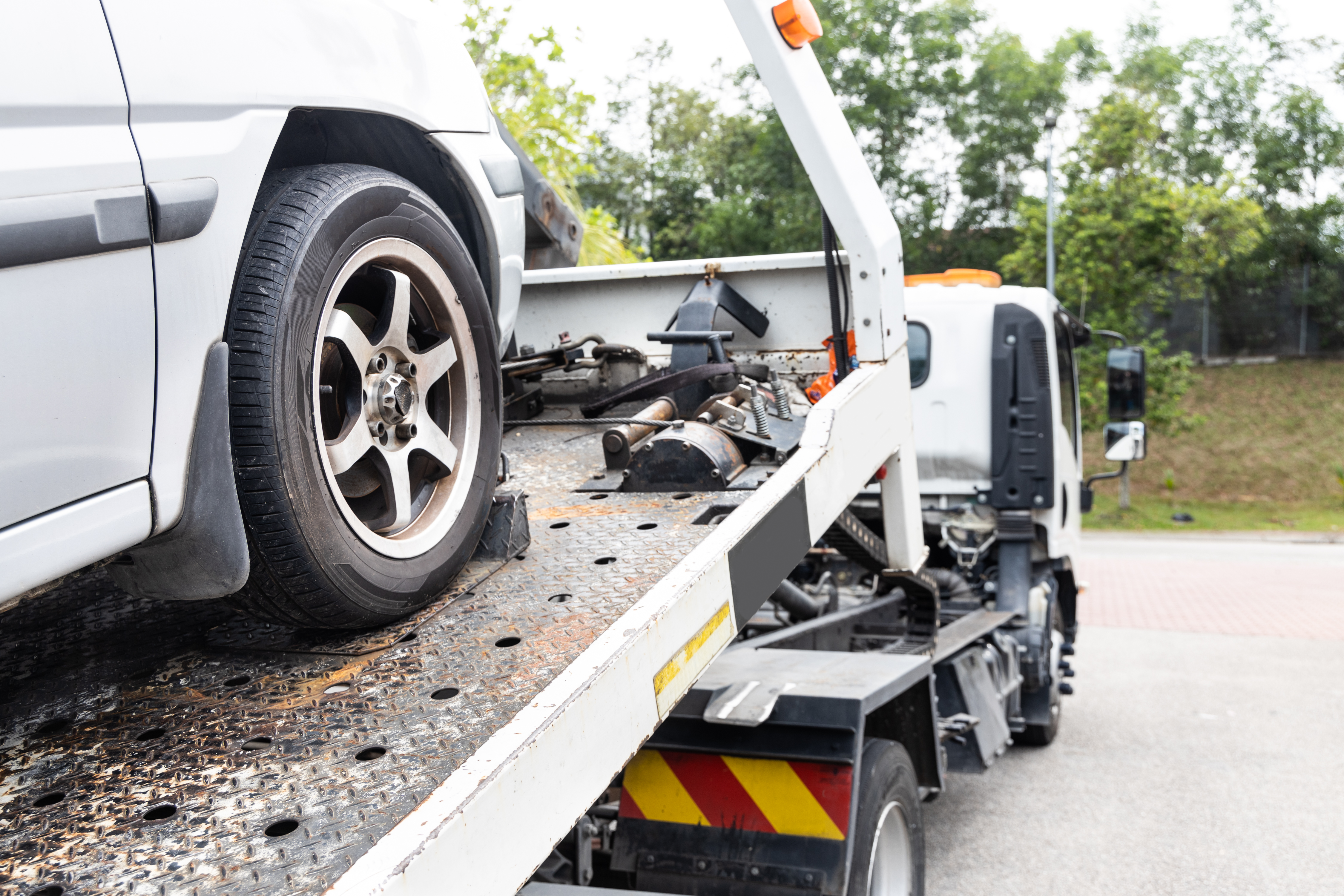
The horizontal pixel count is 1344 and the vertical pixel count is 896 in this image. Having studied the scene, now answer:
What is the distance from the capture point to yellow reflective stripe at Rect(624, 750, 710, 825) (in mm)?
3045

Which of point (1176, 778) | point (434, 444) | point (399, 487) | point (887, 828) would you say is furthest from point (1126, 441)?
point (399, 487)

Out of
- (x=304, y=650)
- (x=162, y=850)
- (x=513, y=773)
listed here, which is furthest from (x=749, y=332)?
(x=162, y=850)

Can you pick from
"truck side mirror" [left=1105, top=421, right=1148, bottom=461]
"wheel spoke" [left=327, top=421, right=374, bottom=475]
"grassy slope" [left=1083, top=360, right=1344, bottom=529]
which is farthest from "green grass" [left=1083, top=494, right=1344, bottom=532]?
"wheel spoke" [left=327, top=421, right=374, bottom=475]

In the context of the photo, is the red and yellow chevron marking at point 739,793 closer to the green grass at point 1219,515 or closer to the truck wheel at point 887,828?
the truck wheel at point 887,828

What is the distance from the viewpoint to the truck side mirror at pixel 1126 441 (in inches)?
255

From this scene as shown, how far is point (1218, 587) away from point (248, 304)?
11.9m

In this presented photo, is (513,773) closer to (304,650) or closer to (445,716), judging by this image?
(445,716)

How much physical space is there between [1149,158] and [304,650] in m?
22.3

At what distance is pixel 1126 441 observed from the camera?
6.52 meters

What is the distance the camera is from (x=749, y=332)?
3723 mm

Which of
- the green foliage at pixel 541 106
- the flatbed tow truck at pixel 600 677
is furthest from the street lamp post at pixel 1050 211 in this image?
the flatbed tow truck at pixel 600 677

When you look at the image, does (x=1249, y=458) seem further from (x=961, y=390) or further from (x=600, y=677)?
(x=600, y=677)

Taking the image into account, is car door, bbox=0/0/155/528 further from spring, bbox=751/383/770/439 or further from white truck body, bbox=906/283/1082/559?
white truck body, bbox=906/283/1082/559

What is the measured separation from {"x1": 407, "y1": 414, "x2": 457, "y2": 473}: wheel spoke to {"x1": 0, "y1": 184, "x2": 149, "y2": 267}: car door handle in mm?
695
